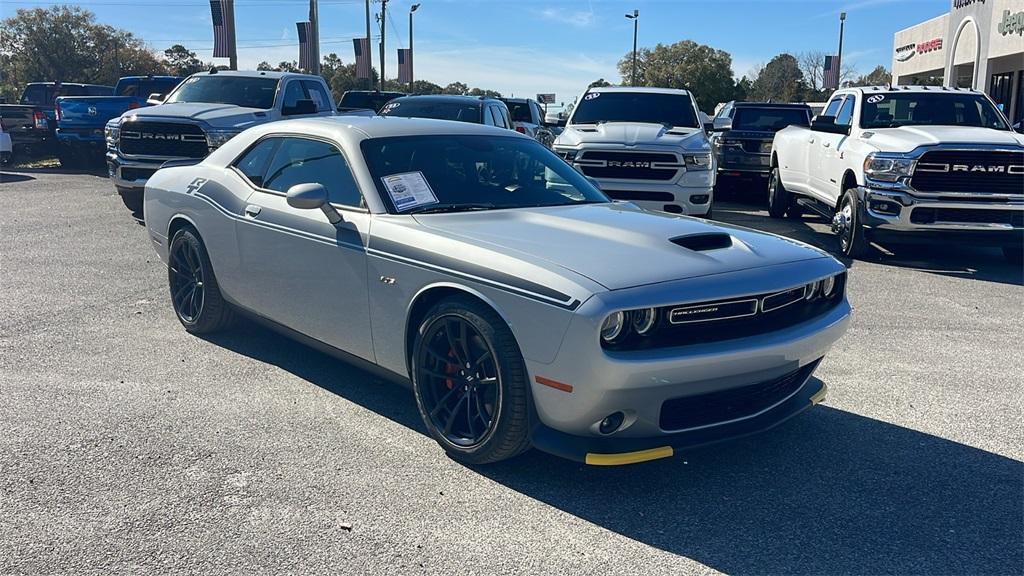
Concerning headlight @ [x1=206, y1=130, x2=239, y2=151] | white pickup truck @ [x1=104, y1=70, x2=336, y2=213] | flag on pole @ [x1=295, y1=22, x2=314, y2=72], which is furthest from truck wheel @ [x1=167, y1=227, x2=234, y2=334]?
flag on pole @ [x1=295, y1=22, x2=314, y2=72]

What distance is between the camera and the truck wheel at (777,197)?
1305 centimetres

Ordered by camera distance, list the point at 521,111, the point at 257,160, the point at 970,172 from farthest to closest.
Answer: the point at 521,111 < the point at 970,172 < the point at 257,160

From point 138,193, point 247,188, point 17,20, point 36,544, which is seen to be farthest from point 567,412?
point 17,20

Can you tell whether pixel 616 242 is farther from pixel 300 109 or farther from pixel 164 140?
pixel 300 109

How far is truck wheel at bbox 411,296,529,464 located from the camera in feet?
11.8

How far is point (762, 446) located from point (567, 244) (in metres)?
1.41

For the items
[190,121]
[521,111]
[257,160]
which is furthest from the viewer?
[521,111]

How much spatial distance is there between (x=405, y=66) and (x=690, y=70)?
118 feet

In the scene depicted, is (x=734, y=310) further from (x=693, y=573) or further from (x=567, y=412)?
(x=693, y=573)

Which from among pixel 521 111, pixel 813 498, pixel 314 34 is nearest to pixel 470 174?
pixel 813 498

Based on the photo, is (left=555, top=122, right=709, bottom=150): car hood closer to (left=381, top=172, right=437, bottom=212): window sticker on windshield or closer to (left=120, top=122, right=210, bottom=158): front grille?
(left=120, top=122, right=210, bottom=158): front grille

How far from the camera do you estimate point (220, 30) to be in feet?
83.3

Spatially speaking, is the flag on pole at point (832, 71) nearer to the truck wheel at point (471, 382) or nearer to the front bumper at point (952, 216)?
the front bumper at point (952, 216)

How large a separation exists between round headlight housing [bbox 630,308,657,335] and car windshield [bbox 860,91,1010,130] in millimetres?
7950
